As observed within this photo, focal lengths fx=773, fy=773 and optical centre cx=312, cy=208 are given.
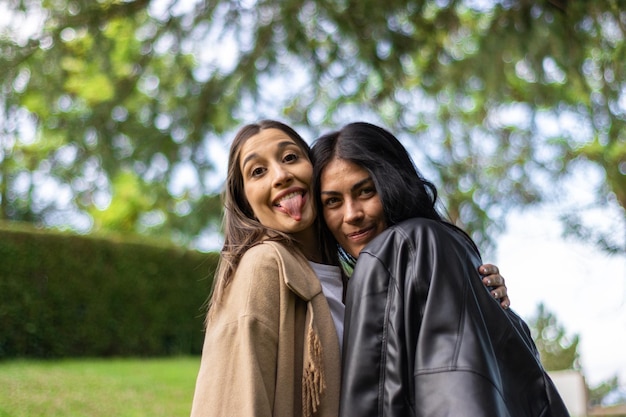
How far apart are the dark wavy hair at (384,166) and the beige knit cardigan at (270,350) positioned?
403 mm

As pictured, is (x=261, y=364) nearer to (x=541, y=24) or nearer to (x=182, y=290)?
(x=541, y=24)

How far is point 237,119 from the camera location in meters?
7.05

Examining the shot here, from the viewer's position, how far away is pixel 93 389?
317 inches

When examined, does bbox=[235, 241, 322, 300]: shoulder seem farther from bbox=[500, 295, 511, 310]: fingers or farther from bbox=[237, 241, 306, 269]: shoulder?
bbox=[500, 295, 511, 310]: fingers

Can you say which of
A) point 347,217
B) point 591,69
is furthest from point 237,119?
point 347,217

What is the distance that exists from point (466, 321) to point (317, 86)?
19.0 feet

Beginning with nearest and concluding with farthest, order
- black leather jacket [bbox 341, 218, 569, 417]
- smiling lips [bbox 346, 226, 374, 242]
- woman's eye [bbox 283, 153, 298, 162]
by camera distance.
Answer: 1. black leather jacket [bbox 341, 218, 569, 417]
2. smiling lips [bbox 346, 226, 374, 242]
3. woman's eye [bbox 283, 153, 298, 162]

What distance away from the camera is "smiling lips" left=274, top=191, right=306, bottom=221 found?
2754 millimetres

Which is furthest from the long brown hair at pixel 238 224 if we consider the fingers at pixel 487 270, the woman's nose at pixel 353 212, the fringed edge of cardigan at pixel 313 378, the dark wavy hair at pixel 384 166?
the fingers at pixel 487 270

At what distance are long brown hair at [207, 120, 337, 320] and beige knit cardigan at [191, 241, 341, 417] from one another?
81 millimetres

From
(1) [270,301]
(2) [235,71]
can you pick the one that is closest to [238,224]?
(1) [270,301]

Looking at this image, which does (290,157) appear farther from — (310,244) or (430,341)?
(430,341)

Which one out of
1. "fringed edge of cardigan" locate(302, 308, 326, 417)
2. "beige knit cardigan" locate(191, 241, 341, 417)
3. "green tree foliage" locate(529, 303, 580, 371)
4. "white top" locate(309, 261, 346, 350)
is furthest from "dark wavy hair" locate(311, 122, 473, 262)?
"green tree foliage" locate(529, 303, 580, 371)

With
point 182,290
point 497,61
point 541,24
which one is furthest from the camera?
point 182,290
